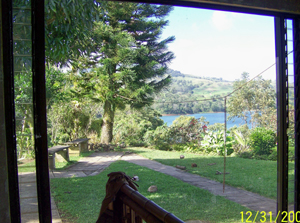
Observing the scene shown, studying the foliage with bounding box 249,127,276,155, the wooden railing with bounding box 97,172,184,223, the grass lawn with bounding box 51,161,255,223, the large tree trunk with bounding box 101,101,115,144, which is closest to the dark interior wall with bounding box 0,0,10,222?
the wooden railing with bounding box 97,172,184,223

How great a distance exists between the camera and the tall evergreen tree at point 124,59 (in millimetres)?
2980

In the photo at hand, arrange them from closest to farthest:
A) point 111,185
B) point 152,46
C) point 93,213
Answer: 1. point 111,185
2. point 93,213
3. point 152,46


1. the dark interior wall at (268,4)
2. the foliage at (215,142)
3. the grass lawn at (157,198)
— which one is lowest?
the grass lawn at (157,198)

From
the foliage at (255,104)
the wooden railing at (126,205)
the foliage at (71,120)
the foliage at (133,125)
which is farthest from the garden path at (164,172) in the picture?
the wooden railing at (126,205)

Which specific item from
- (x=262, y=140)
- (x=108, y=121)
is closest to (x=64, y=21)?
(x=108, y=121)

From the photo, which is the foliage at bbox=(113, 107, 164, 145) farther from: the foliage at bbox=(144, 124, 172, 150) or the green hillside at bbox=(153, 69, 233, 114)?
the green hillside at bbox=(153, 69, 233, 114)

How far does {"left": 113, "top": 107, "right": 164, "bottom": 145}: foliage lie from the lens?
318 cm

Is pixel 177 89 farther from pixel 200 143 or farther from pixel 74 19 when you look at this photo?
pixel 74 19

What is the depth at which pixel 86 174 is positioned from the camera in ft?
9.49

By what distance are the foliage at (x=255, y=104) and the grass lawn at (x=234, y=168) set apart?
562mm

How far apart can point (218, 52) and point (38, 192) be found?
9.24 feet

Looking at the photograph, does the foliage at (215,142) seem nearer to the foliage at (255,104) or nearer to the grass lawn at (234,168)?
the grass lawn at (234,168)

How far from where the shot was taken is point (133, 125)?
10.5 ft

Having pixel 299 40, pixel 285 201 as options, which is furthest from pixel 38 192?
pixel 299 40
